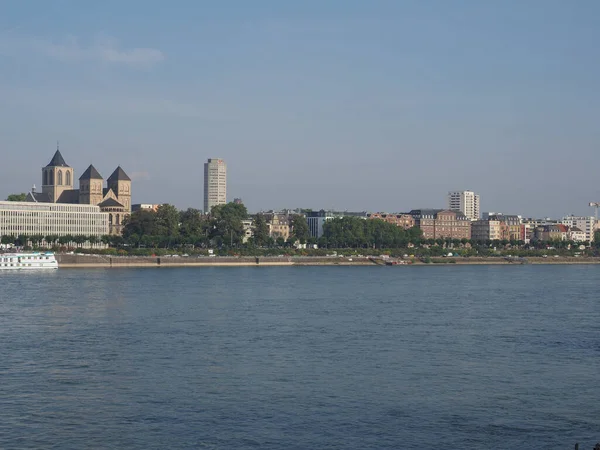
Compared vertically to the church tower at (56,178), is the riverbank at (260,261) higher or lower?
lower

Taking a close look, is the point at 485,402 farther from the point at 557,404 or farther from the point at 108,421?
the point at 108,421

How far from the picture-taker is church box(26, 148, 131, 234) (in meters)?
136

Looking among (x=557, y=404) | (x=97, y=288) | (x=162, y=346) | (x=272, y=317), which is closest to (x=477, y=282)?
(x=97, y=288)

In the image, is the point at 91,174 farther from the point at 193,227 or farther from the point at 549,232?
the point at 549,232

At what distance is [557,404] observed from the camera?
65.9ft

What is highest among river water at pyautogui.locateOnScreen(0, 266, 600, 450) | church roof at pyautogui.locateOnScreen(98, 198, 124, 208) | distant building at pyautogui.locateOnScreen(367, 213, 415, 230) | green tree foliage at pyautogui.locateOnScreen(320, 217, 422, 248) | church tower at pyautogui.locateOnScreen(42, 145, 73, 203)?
church tower at pyautogui.locateOnScreen(42, 145, 73, 203)

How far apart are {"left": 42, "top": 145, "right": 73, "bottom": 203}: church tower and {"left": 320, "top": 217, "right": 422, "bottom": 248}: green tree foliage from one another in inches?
1590

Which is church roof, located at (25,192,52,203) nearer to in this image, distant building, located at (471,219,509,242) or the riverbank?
the riverbank

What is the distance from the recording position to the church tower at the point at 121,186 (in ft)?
465

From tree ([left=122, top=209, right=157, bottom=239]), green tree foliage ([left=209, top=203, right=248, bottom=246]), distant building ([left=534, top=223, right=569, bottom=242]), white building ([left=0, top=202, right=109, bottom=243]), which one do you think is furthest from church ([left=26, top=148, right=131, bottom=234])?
distant building ([left=534, top=223, right=569, bottom=242])

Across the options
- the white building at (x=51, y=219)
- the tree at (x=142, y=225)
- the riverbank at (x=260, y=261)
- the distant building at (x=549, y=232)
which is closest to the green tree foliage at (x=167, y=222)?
the tree at (x=142, y=225)

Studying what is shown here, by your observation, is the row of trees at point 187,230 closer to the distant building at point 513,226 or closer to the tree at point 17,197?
the tree at point 17,197

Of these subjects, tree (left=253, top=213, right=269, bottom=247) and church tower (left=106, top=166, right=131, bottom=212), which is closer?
tree (left=253, top=213, right=269, bottom=247)

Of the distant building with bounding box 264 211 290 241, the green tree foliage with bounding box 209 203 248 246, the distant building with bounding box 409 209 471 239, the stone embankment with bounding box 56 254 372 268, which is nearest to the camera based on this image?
the stone embankment with bounding box 56 254 372 268
